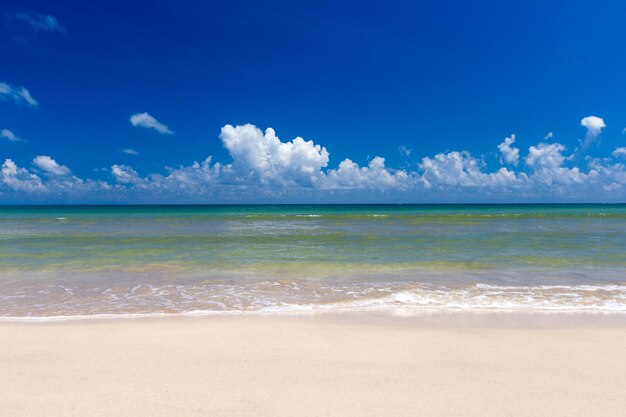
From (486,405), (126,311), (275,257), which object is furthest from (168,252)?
(486,405)

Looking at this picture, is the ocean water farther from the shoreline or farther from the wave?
the shoreline

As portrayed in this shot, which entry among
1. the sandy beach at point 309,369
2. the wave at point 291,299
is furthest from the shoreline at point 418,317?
the sandy beach at point 309,369

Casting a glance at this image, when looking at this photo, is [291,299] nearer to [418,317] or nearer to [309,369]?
[418,317]

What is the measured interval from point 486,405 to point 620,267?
35.5 ft

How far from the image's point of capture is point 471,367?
14.0ft

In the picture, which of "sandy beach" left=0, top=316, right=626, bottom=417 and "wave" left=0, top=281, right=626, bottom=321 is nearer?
"sandy beach" left=0, top=316, right=626, bottom=417

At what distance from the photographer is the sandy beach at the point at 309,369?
345cm

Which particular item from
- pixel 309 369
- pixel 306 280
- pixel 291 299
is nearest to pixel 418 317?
pixel 291 299

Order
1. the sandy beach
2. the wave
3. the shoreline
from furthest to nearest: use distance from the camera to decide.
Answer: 1. the wave
2. the shoreline
3. the sandy beach

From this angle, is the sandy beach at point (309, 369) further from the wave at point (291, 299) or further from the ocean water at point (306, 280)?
the ocean water at point (306, 280)

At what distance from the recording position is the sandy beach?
3.45 m

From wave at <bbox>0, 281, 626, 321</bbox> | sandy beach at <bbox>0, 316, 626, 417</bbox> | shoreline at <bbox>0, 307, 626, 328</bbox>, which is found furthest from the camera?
wave at <bbox>0, 281, 626, 321</bbox>

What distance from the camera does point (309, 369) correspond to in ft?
13.9

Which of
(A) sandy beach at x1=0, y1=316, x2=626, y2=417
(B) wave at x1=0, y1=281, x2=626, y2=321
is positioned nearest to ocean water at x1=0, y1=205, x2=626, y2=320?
(B) wave at x1=0, y1=281, x2=626, y2=321
